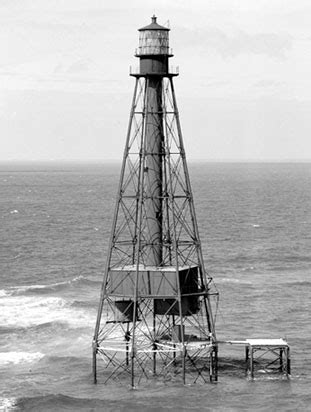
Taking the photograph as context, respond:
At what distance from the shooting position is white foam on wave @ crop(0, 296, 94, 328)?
77.7 m

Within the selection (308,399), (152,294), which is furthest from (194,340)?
(308,399)

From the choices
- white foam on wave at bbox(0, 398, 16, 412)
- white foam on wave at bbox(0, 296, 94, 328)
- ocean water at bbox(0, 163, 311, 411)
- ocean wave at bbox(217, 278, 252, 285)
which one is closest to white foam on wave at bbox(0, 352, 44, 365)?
ocean water at bbox(0, 163, 311, 411)

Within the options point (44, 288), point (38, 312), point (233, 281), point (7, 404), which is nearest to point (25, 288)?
point (44, 288)

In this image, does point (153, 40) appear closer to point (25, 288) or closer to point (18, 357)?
point (18, 357)

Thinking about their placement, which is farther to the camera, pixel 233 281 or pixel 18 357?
pixel 233 281

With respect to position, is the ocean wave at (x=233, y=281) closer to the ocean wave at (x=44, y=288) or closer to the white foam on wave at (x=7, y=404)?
the ocean wave at (x=44, y=288)

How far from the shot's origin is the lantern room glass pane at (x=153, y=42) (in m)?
63.1

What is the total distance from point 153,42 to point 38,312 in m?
28.3

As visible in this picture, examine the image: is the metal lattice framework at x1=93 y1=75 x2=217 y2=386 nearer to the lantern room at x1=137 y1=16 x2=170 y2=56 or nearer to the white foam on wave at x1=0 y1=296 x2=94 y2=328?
the lantern room at x1=137 y1=16 x2=170 y2=56

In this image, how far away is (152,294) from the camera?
61.0 meters

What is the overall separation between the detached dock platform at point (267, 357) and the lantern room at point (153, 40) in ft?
62.5

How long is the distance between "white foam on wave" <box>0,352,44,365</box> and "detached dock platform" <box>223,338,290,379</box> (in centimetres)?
1336

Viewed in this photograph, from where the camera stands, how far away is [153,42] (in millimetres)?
63312

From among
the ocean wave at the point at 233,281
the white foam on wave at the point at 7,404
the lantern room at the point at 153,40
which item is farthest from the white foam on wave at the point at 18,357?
the ocean wave at the point at 233,281
